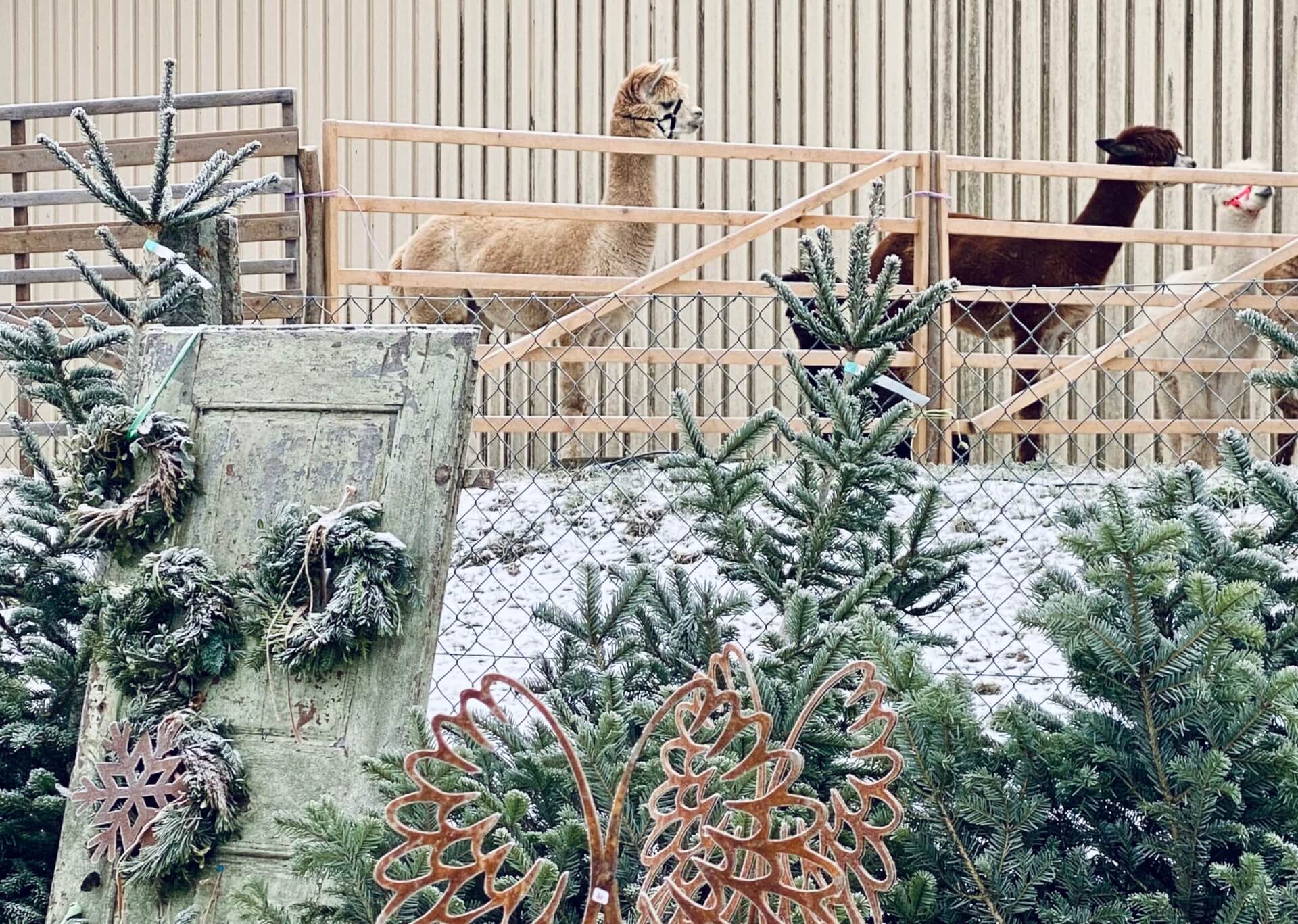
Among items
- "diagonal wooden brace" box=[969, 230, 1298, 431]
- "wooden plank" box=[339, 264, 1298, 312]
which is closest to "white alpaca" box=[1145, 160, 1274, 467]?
"wooden plank" box=[339, 264, 1298, 312]

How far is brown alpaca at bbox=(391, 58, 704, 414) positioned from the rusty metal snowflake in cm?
557

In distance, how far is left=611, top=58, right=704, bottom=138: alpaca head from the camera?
8.02 m

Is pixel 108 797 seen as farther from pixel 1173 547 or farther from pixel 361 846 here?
pixel 1173 547

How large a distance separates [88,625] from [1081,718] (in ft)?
5.80

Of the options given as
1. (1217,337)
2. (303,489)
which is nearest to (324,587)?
(303,489)

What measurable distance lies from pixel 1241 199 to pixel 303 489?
731 cm

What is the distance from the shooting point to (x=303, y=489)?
9.10ft

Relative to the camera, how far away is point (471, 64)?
Answer: 10336mm

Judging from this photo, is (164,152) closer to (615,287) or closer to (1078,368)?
(615,287)

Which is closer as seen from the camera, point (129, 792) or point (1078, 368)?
point (129, 792)

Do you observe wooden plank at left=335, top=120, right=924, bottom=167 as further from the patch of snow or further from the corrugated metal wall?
the corrugated metal wall

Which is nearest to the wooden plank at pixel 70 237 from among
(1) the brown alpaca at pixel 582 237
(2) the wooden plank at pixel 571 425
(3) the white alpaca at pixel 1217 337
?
(1) the brown alpaca at pixel 582 237

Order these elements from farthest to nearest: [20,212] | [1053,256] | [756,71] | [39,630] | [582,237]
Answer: [756,71] < [1053,256] < [582,237] < [20,212] < [39,630]

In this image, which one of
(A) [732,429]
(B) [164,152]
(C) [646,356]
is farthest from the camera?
(C) [646,356]
